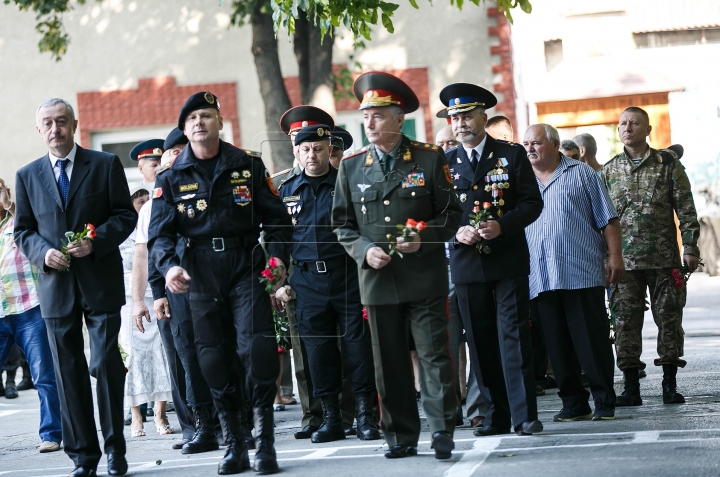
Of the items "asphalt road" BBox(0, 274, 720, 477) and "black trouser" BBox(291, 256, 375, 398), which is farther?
"black trouser" BBox(291, 256, 375, 398)

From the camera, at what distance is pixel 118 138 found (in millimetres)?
21922

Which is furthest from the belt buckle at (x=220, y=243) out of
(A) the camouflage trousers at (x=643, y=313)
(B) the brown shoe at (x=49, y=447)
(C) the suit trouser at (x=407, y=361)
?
(A) the camouflage trousers at (x=643, y=313)

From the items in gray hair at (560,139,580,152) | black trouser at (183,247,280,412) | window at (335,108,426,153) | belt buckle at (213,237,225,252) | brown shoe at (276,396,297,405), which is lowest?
brown shoe at (276,396,297,405)

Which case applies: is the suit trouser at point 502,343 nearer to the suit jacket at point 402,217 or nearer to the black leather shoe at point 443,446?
the suit jacket at point 402,217

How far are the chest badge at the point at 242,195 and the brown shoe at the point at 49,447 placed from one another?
3.13 metres

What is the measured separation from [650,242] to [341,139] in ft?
8.23

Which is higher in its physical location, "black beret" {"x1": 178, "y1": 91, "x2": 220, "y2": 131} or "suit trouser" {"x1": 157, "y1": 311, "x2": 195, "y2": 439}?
"black beret" {"x1": 178, "y1": 91, "x2": 220, "y2": 131}

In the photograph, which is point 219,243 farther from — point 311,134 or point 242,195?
point 311,134

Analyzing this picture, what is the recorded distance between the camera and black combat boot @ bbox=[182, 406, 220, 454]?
8.73 meters

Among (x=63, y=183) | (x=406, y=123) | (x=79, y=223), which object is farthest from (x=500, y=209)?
(x=406, y=123)

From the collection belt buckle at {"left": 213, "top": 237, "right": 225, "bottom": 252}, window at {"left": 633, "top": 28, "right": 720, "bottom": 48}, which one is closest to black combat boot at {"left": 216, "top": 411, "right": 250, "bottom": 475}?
belt buckle at {"left": 213, "top": 237, "right": 225, "bottom": 252}

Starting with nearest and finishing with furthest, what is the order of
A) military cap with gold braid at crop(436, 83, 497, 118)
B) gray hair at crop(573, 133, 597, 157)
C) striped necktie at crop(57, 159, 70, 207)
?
striped necktie at crop(57, 159, 70, 207), military cap with gold braid at crop(436, 83, 497, 118), gray hair at crop(573, 133, 597, 157)

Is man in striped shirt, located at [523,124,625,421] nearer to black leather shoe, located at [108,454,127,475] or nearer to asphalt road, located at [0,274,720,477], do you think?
asphalt road, located at [0,274,720,477]

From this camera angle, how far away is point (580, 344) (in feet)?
29.3
